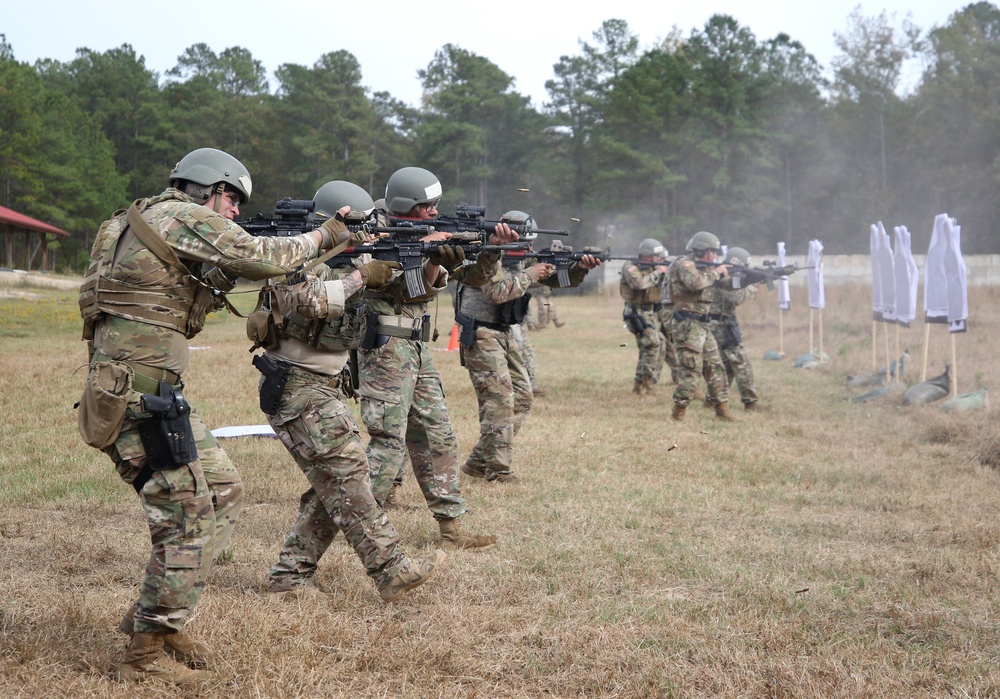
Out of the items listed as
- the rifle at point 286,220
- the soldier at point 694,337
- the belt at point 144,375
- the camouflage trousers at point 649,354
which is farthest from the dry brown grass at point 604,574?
the camouflage trousers at point 649,354

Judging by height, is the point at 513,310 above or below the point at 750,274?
below

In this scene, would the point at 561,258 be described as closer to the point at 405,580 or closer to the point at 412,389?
the point at 412,389

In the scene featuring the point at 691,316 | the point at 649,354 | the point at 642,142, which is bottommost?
the point at 649,354

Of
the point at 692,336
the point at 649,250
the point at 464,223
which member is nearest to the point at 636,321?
the point at 649,250

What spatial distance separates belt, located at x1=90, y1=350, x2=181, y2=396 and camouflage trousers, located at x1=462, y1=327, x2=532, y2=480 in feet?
13.8

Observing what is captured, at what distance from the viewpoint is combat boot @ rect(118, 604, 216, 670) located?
392 centimetres

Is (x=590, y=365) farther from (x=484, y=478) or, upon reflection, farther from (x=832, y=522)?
(x=832, y=522)

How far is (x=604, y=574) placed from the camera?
17.7ft

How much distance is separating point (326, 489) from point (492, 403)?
3252 mm

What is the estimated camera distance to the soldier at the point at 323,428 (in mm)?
4727

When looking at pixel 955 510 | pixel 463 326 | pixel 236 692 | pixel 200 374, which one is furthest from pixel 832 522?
pixel 200 374

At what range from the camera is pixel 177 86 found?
195 ft

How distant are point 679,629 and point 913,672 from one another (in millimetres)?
994

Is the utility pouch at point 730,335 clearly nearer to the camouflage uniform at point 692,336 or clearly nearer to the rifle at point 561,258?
the camouflage uniform at point 692,336
